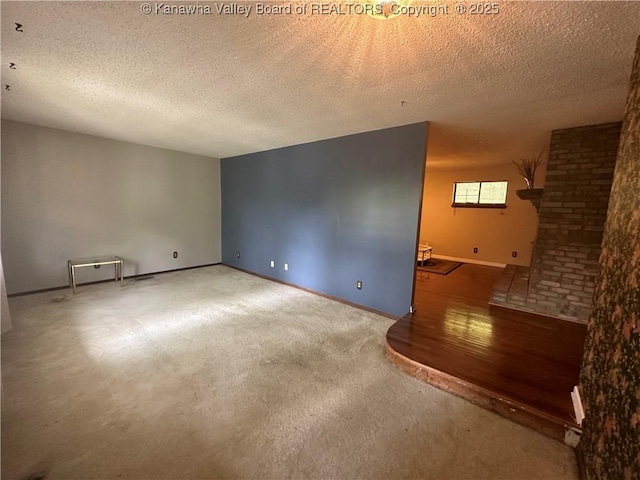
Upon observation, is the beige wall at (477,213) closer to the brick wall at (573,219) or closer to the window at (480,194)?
the window at (480,194)

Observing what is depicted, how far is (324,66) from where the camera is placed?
5.93ft

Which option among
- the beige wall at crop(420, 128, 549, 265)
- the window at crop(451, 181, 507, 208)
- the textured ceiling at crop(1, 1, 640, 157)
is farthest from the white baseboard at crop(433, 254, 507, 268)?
the textured ceiling at crop(1, 1, 640, 157)

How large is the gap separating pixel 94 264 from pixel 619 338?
557 centimetres

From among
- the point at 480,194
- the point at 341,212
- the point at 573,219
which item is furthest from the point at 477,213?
the point at 341,212

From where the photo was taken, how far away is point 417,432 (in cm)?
158

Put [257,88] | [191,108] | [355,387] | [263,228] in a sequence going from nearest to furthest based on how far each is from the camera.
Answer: [355,387], [257,88], [191,108], [263,228]

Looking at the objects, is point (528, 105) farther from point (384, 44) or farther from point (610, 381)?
point (610, 381)

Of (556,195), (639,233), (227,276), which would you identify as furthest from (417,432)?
(227,276)

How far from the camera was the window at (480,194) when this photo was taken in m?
5.95

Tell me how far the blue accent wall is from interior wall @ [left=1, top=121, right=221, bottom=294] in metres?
1.19

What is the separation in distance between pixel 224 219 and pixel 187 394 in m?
4.45

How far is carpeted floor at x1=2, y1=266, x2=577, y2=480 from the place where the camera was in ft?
4.44

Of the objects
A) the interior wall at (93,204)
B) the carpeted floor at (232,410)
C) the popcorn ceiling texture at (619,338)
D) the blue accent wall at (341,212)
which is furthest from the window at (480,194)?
the interior wall at (93,204)

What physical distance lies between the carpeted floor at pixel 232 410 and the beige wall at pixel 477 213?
141 inches
